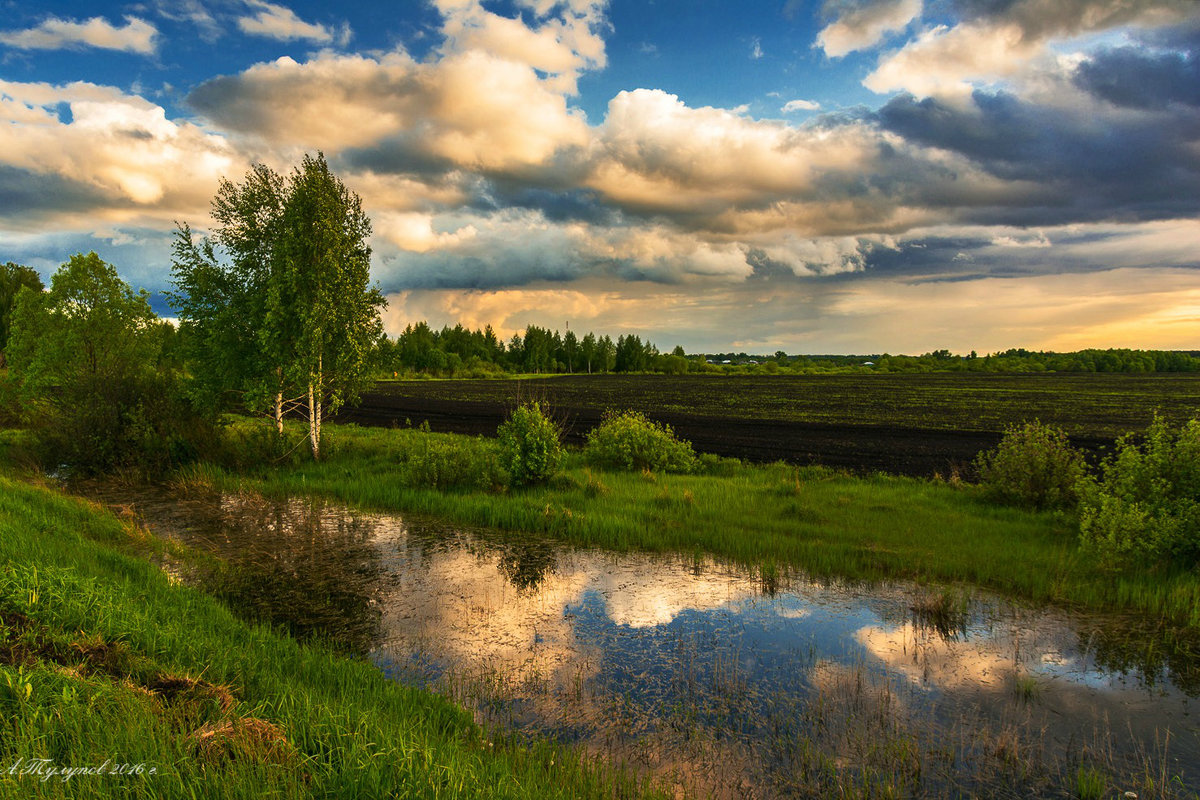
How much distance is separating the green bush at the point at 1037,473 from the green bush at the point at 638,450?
9528mm

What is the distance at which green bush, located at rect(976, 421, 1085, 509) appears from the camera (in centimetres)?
1493

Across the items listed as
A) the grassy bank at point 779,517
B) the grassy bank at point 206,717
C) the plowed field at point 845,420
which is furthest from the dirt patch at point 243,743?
the plowed field at point 845,420

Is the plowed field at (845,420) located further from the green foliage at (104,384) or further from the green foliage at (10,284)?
the green foliage at (10,284)

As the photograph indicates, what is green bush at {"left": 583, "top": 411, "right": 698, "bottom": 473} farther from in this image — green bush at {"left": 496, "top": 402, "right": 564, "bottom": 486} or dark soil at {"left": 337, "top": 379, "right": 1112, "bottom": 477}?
green bush at {"left": 496, "top": 402, "right": 564, "bottom": 486}

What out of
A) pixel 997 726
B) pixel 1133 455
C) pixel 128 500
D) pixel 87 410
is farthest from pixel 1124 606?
pixel 87 410

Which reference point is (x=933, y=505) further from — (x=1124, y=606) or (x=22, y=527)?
(x=22, y=527)

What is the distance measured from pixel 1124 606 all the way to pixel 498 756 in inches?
431

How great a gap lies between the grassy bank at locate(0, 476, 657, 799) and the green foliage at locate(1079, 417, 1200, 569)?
10959 millimetres

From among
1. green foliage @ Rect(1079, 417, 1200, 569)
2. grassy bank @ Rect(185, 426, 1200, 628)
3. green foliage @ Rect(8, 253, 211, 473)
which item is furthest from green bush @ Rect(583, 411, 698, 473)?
green foliage @ Rect(8, 253, 211, 473)

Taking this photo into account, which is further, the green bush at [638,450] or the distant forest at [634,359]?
the distant forest at [634,359]

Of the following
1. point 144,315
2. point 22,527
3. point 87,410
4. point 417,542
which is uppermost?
point 144,315

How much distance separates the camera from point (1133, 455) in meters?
11.9

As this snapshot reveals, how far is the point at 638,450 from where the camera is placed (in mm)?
21406

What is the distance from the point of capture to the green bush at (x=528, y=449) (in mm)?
17859
